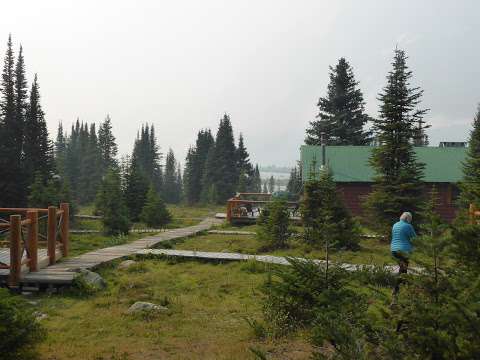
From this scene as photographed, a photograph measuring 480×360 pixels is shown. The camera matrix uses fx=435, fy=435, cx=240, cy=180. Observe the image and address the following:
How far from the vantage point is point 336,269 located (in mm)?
7180

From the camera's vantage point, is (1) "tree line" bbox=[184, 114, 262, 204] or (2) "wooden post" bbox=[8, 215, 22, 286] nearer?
(2) "wooden post" bbox=[8, 215, 22, 286]

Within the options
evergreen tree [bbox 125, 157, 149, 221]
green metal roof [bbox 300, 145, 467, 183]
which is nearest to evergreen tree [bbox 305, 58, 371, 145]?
green metal roof [bbox 300, 145, 467, 183]

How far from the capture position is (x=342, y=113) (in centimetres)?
5122

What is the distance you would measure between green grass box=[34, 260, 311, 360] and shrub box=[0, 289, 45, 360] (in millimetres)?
566

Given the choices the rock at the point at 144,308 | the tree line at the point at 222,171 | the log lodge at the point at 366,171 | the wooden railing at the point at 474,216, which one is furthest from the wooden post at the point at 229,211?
the tree line at the point at 222,171

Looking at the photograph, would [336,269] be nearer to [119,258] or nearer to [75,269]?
[75,269]

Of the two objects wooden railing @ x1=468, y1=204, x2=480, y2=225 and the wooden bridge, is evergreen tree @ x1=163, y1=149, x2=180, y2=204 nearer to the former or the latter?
the wooden bridge

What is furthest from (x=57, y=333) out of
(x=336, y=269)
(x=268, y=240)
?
(x=268, y=240)

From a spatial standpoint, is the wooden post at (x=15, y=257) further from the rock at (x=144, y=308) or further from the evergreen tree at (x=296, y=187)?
the evergreen tree at (x=296, y=187)

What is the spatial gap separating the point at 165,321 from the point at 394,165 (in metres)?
16.1

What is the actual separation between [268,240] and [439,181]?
1885 centimetres

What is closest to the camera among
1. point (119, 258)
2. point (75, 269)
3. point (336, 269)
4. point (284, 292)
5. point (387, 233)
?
point (336, 269)

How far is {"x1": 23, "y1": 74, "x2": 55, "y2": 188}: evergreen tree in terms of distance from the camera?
39000 mm

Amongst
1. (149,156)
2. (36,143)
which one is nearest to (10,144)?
A: (36,143)
